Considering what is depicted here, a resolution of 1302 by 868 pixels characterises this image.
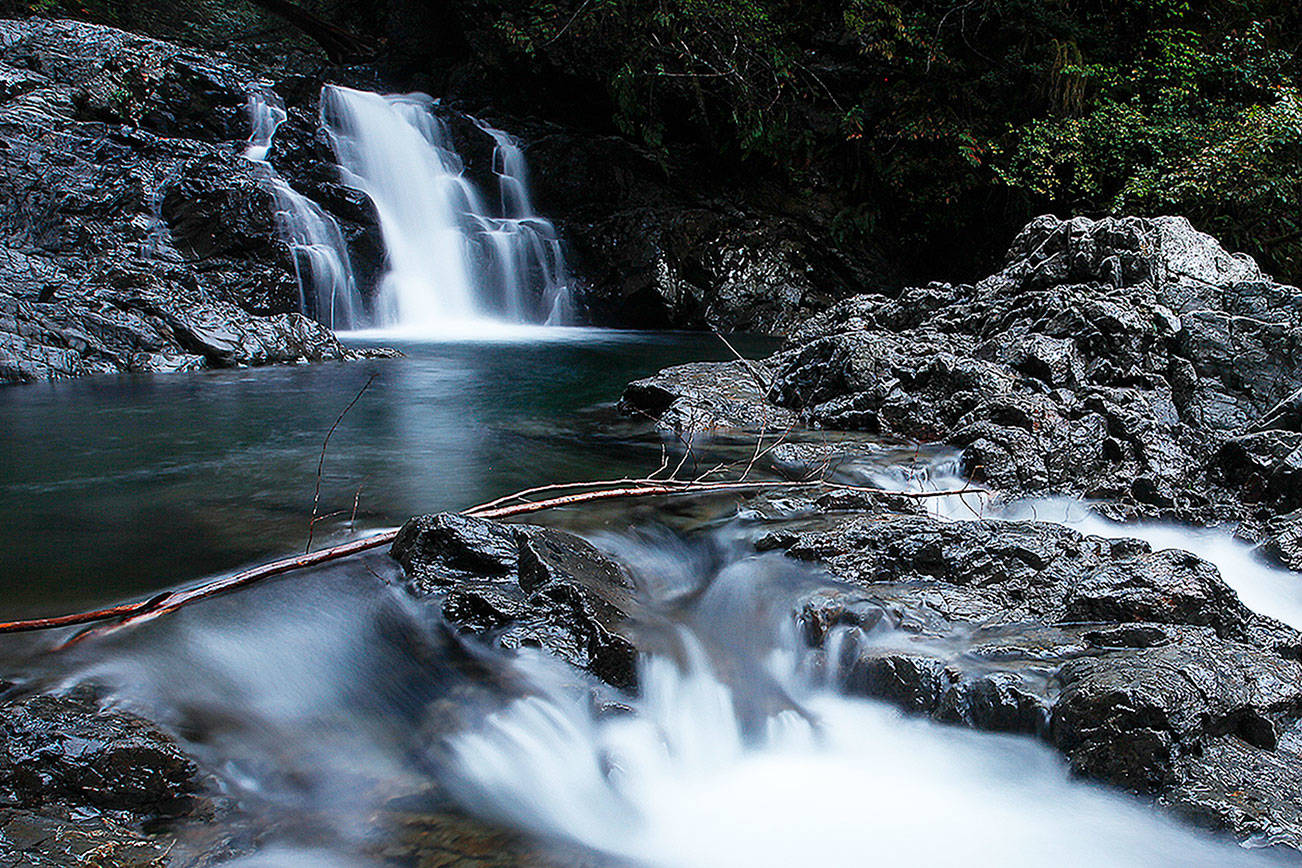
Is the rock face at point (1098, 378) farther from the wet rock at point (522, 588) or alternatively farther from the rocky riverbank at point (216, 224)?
the rocky riverbank at point (216, 224)

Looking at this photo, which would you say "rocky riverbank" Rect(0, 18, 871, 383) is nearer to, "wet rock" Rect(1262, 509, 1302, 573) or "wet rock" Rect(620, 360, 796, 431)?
"wet rock" Rect(620, 360, 796, 431)

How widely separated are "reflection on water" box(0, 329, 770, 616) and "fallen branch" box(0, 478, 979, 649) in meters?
0.26

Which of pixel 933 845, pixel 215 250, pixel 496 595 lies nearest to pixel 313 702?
pixel 496 595

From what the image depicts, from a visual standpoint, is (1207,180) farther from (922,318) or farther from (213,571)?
(213,571)

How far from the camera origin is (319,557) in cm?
316

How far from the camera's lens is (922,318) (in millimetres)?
7965

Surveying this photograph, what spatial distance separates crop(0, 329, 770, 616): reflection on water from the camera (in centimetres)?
346

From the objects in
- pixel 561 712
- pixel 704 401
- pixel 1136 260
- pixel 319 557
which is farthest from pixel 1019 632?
pixel 1136 260

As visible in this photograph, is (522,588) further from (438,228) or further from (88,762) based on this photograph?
(438,228)

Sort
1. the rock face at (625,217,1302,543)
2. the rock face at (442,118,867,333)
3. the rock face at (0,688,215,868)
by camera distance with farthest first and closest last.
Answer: the rock face at (442,118,867,333), the rock face at (625,217,1302,543), the rock face at (0,688,215,868)

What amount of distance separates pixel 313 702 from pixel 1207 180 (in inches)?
505

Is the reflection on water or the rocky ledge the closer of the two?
the rocky ledge

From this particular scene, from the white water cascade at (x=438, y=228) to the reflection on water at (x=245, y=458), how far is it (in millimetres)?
4228

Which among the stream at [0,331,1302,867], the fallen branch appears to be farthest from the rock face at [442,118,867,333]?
the stream at [0,331,1302,867]
